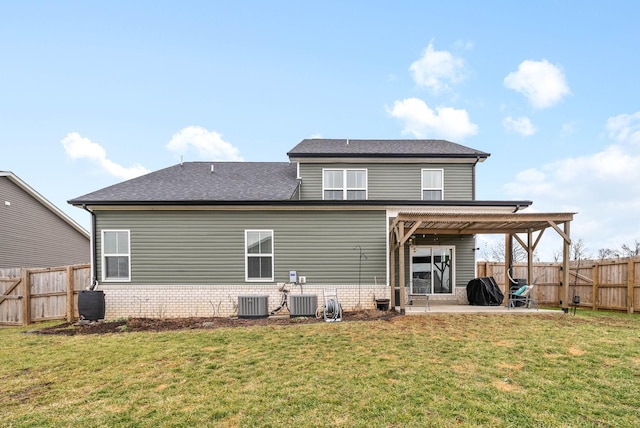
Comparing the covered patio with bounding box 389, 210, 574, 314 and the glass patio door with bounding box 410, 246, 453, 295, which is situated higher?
the covered patio with bounding box 389, 210, 574, 314

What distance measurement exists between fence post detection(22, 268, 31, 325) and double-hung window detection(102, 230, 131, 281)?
8.89 ft

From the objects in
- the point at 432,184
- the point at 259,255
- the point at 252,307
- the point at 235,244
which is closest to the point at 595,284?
the point at 432,184

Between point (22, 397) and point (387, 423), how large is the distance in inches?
190

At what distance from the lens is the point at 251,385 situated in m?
4.29

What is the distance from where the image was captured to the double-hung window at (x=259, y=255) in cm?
1006

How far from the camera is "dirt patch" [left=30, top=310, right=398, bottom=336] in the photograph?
8.29 meters

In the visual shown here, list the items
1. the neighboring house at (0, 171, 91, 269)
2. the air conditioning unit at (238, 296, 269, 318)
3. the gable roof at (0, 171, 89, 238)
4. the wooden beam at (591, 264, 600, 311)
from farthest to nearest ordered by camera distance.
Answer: the gable roof at (0, 171, 89, 238) < the neighboring house at (0, 171, 91, 269) < the wooden beam at (591, 264, 600, 311) < the air conditioning unit at (238, 296, 269, 318)

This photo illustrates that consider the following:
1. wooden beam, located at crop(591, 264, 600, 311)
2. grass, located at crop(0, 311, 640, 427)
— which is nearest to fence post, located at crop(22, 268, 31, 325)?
grass, located at crop(0, 311, 640, 427)

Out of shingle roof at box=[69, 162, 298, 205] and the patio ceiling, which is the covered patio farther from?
shingle roof at box=[69, 162, 298, 205]

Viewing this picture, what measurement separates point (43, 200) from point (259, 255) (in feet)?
44.4

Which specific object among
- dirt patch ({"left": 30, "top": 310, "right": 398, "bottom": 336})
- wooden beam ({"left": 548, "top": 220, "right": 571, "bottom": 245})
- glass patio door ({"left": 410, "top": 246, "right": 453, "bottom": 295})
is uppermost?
wooden beam ({"left": 548, "top": 220, "right": 571, "bottom": 245})

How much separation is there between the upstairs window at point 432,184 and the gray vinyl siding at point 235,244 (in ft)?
10.6

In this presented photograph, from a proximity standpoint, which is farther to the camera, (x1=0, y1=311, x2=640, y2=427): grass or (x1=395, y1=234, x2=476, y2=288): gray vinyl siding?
(x1=395, y1=234, x2=476, y2=288): gray vinyl siding

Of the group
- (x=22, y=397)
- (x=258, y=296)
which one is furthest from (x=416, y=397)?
(x=258, y=296)
